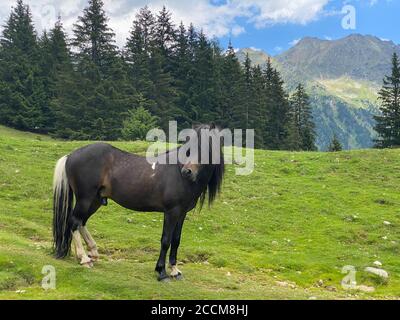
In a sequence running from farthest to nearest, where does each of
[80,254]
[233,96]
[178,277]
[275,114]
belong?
[275,114] < [233,96] < [80,254] < [178,277]

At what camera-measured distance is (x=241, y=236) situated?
1547 centimetres

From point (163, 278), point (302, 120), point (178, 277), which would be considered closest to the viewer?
point (163, 278)

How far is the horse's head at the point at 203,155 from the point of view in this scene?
8.83 meters

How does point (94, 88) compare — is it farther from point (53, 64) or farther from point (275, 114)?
point (275, 114)

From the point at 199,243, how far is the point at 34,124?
4537 centimetres

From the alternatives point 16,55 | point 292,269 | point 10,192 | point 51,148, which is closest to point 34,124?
point 16,55

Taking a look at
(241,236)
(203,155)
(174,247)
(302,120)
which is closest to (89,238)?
(174,247)

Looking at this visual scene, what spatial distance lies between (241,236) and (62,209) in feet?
23.4

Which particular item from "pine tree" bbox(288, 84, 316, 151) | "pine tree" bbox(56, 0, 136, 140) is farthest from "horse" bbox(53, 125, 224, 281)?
"pine tree" bbox(288, 84, 316, 151)

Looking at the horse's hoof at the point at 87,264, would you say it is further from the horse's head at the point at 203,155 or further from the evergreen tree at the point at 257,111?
the evergreen tree at the point at 257,111

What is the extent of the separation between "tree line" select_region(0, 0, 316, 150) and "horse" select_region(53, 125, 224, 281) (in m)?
36.4

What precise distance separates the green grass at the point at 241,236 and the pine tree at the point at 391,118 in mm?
38447

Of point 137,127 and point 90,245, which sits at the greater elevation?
point 137,127

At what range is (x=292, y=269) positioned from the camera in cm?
1279
